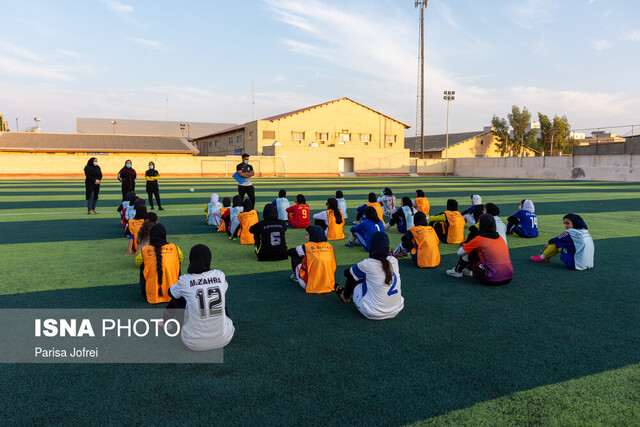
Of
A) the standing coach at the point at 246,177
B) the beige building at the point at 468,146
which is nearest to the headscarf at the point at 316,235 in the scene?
the standing coach at the point at 246,177

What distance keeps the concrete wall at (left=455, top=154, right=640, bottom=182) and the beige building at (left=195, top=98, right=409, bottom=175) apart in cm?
1047

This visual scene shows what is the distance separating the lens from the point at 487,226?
6.01 m

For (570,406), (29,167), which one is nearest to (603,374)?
(570,406)

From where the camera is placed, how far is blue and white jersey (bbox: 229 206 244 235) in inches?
396

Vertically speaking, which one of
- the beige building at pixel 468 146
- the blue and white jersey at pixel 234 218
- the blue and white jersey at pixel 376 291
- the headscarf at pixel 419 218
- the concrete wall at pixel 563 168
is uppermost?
the beige building at pixel 468 146

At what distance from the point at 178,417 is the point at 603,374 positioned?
374cm

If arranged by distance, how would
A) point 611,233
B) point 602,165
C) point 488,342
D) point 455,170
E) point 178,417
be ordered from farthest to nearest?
1. point 455,170
2. point 602,165
3. point 611,233
4. point 488,342
5. point 178,417

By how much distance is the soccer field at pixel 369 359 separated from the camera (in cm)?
318

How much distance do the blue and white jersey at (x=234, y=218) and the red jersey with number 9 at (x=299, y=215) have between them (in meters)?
1.79

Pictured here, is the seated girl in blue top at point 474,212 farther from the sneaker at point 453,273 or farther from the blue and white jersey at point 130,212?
the blue and white jersey at point 130,212

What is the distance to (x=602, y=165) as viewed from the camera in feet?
129

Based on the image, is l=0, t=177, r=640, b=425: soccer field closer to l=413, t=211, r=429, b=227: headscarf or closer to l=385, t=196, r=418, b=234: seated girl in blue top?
l=413, t=211, r=429, b=227: headscarf

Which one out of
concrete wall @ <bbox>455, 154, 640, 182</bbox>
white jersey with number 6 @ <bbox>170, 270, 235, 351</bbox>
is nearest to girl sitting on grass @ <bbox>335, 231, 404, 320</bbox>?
white jersey with number 6 @ <bbox>170, 270, 235, 351</bbox>

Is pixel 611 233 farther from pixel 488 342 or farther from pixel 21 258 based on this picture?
pixel 21 258
